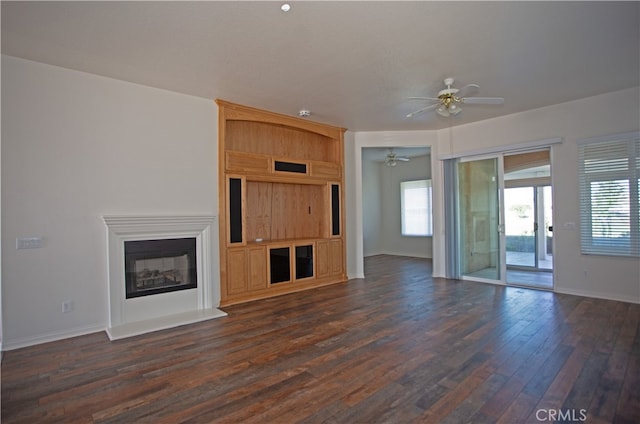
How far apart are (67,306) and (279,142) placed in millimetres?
3887

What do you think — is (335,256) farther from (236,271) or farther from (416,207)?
(416,207)

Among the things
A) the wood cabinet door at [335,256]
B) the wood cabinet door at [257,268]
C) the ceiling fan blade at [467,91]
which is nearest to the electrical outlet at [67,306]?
the wood cabinet door at [257,268]

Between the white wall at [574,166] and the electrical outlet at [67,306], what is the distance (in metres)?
6.82

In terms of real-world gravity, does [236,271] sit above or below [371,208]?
below

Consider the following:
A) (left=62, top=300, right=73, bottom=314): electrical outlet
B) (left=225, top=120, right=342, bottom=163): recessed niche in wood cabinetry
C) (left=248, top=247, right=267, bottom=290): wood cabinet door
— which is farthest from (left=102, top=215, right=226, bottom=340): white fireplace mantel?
(left=225, top=120, right=342, bottom=163): recessed niche in wood cabinetry

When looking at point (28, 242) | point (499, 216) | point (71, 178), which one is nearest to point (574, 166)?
point (499, 216)

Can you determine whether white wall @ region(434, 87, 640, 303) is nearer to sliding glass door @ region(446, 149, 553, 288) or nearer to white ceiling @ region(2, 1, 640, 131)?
white ceiling @ region(2, 1, 640, 131)

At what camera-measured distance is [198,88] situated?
4418mm

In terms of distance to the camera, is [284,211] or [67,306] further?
[284,211]

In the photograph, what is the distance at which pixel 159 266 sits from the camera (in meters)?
4.43

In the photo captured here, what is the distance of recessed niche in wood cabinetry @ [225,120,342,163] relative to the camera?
551cm

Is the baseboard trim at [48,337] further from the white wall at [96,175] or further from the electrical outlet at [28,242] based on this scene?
the electrical outlet at [28,242]

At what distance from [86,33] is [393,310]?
4.55 m

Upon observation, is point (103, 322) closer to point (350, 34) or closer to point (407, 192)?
point (350, 34)
